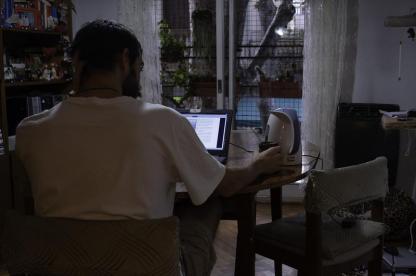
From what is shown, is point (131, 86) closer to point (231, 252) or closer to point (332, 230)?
point (332, 230)

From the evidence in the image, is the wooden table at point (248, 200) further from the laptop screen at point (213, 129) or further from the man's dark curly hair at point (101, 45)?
the man's dark curly hair at point (101, 45)

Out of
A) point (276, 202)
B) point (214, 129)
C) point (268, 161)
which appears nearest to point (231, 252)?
point (276, 202)

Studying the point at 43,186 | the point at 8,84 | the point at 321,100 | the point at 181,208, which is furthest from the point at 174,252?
the point at 321,100

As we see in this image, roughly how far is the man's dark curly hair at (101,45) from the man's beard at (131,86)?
81 mm

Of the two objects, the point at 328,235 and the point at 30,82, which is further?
the point at 30,82

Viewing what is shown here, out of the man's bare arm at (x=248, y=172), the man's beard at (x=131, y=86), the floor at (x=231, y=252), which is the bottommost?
the floor at (x=231, y=252)

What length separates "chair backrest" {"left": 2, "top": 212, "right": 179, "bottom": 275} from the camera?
1.15 m

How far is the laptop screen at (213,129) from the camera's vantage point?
2.16 m

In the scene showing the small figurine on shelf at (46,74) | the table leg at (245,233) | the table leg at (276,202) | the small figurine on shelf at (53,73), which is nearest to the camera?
the table leg at (245,233)

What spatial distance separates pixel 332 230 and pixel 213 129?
0.68 metres

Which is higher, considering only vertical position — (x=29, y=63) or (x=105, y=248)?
(x=29, y=63)

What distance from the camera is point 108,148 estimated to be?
1.25 metres

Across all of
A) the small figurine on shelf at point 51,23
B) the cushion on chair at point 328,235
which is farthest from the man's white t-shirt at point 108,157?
the small figurine on shelf at point 51,23

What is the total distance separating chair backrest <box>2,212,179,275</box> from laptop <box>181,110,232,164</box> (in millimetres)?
984
